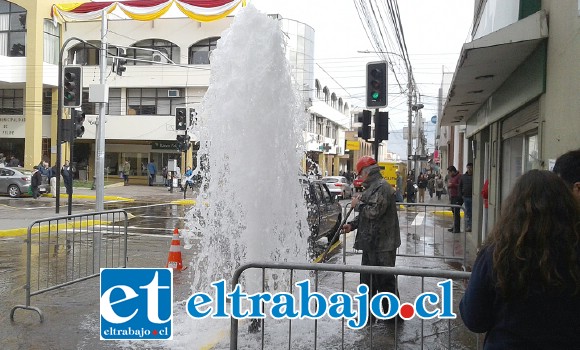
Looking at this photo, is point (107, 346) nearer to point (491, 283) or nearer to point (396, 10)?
point (491, 283)

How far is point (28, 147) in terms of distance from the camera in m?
39.5

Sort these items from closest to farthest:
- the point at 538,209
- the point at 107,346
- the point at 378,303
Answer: the point at 538,209 → the point at 378,303 → the point at 107,346

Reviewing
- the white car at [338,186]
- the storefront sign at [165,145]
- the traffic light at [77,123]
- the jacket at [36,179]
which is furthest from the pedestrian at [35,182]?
the storefront sign at [165,145]

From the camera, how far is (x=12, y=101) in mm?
41344

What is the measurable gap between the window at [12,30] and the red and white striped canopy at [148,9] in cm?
224

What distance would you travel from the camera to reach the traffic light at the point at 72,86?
56.2 ft

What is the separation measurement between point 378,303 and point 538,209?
7.35ft

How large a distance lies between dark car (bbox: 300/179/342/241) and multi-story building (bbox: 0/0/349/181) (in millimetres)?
27164

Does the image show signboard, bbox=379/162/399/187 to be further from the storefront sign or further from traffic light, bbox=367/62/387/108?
traffic light, bbox=367/62/387/108

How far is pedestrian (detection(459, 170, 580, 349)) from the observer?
242 cm

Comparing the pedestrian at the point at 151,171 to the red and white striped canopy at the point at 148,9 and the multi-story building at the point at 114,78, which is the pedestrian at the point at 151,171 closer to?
the multi-story building at the point at 114,78

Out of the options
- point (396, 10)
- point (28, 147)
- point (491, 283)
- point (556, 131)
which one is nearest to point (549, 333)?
point (491, 283)

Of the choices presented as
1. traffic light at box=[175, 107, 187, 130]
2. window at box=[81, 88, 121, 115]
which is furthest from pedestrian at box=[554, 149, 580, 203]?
window at box=[81, 88, 121, 115]

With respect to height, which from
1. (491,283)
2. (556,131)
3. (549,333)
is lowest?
(549,333)
